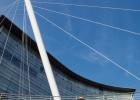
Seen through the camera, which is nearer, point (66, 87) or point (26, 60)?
point (26, 60)

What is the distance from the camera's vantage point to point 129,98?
56594 mm

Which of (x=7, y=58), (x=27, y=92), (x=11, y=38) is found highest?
(x=11, y=38)

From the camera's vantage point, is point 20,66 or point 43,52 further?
point 20,66

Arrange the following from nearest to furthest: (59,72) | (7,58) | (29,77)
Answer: (7,58), (29,77), (59,72)

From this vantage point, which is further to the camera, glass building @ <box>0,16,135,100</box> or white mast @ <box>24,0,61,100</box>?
glass building @ <box>0,16,135,100</box>

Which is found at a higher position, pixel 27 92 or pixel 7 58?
pixel 7 58

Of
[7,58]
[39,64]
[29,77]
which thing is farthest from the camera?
[39,64]

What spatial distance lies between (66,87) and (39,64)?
729 cm

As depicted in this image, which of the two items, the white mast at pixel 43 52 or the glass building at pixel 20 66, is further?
the glass building at pixel 20 66

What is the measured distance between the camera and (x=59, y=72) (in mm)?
42750

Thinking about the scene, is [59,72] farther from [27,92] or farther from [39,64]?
[27,92]

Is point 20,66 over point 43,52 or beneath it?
over

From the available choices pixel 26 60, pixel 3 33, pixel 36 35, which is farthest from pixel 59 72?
pixel 36 35

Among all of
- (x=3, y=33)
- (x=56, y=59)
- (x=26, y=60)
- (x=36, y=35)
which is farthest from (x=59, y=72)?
(x=36, y=35)
